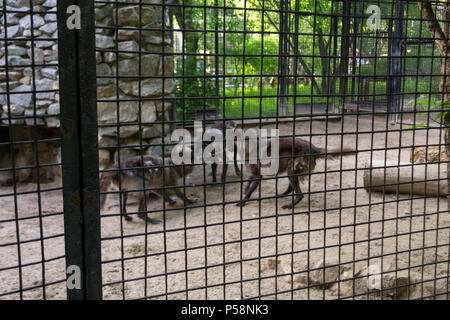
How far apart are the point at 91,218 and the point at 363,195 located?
17.9 ft

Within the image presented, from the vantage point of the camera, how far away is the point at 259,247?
7.49 feet

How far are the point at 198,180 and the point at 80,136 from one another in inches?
237

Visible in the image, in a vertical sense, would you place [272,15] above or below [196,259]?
above

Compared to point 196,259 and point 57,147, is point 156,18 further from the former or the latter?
point 196,259

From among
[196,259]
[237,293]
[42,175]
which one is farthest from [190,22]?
[237,293]

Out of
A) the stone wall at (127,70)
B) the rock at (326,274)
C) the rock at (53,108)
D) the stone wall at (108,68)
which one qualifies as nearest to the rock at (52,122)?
the stone wall at (108,68)

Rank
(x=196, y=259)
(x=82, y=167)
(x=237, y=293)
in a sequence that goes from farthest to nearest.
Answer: (x=196, y=259) < (x=237, y=293) < (x=82, y=167)

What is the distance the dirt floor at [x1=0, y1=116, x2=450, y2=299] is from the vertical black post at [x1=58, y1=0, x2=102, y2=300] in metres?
0.62

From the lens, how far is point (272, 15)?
Answer: 13227 millimetres

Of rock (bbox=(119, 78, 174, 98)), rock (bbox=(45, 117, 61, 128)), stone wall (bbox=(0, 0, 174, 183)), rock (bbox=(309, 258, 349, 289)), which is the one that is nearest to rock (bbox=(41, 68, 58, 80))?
stone wall (bbox=(0, 0, 174, 183))

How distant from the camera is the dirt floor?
277cm

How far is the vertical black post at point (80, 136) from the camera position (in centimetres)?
174

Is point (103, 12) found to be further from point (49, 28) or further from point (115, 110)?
point (115, 110)

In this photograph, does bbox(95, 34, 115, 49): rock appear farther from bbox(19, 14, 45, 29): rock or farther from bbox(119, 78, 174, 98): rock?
bbox(19, 14, 45, 29): rock
